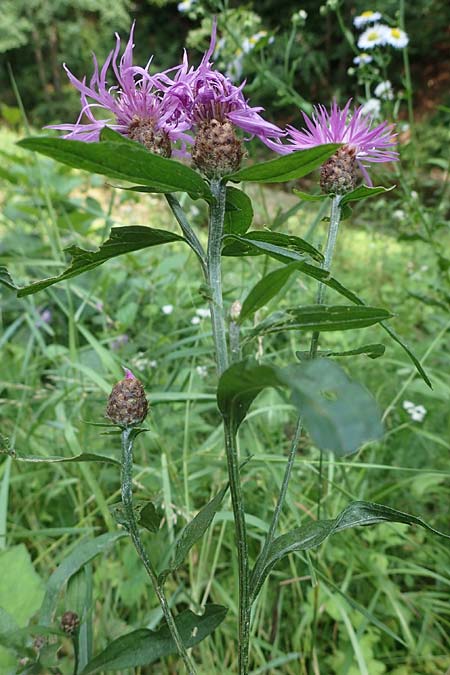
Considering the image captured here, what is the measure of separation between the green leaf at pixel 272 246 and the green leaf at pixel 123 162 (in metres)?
0.05

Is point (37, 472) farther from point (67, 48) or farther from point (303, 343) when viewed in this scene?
point (67, 48)

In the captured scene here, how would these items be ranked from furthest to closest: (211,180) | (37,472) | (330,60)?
(330,60), (37,472), (211,180)

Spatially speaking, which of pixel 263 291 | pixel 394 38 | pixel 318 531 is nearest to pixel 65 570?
pixel 318 531

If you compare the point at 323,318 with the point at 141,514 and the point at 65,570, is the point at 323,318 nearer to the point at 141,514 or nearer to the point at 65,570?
the point at 141,514

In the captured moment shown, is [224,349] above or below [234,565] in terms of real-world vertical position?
above

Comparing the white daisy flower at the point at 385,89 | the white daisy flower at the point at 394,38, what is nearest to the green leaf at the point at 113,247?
the white daisy flower at the point at 385,89

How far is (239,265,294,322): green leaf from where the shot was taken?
39cm

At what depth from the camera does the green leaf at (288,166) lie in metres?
0.37

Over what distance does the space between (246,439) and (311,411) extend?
86 centimetres

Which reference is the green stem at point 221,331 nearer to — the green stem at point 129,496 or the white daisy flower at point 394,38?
the green stem at point 129,496

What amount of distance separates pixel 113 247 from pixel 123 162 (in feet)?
0.30

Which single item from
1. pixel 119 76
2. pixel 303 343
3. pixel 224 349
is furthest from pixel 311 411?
pixel 303 343

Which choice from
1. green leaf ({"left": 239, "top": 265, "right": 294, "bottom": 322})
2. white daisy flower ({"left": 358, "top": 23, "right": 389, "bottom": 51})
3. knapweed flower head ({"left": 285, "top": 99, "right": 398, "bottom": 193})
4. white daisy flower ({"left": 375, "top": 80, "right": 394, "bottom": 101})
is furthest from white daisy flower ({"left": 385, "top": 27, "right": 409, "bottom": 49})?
green leaf ({"left": 239, "top": 265, "right": 294, "bottom": 322})

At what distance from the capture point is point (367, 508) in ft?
1.66
